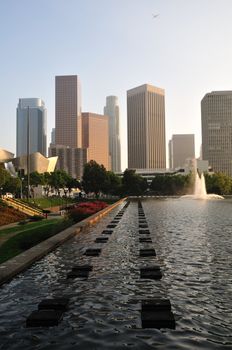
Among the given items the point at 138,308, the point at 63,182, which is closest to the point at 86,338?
the point at 138,308

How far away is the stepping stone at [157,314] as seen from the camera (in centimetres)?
701

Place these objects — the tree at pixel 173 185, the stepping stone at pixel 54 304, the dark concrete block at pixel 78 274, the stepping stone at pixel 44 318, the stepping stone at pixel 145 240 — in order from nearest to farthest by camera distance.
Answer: the stepping stone at pixel 44 318 → the stepping stone at pixel 54 304 → the dark concrete block at pixel 78 274 → the stepping stone at pixel 145 240 → the tree at pixel 173 185

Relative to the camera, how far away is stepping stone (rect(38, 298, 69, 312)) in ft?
26.2

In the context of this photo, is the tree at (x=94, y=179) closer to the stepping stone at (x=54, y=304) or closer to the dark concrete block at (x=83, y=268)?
the dark concrete block at (x=83, y=268)

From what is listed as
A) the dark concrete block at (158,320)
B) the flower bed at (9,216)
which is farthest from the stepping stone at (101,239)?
the flower bed at (9,216)

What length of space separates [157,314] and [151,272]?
368 centimetres

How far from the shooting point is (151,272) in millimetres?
11109

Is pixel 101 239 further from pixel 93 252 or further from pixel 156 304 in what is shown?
pixel 156 304

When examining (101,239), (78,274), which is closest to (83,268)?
(78,274)

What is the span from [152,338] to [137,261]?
653cm

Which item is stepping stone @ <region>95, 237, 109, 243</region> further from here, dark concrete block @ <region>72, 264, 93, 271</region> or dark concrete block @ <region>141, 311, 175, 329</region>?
dark concrete block @ <region>141, 311, 175, 329</region>

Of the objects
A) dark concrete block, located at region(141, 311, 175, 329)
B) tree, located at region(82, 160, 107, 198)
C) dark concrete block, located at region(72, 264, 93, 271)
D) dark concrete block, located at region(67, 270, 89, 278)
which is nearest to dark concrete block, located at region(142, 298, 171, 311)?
dark concrete block, located at region(141, 311, 175, 329)

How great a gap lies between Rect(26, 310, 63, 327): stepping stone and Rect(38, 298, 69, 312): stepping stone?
305 mm

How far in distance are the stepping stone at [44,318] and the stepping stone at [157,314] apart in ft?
5.09
